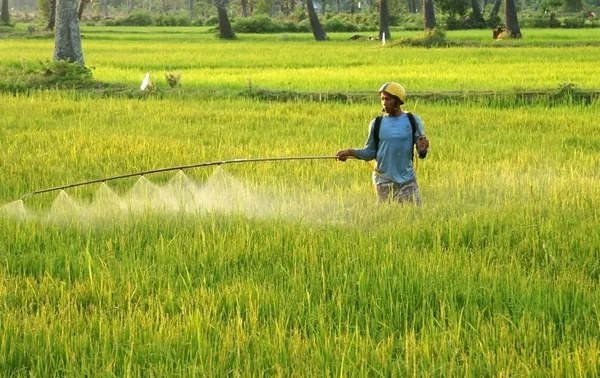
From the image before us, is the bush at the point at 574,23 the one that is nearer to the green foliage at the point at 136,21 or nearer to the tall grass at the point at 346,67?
the tall grass at the point at 346,67

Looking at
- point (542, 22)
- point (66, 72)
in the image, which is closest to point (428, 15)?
point (542, 22)

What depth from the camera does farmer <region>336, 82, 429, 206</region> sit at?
548cm

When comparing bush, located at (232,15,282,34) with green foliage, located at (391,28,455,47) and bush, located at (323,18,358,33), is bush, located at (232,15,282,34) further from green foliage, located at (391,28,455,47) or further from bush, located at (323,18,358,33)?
green foliage, located at (391,28,455,47)

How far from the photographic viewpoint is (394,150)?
5.57 metres

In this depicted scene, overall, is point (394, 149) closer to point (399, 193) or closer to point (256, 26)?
point (399, 193)

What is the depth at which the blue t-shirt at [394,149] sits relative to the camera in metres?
5.53

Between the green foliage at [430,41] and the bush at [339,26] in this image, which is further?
the bush at [339,26]

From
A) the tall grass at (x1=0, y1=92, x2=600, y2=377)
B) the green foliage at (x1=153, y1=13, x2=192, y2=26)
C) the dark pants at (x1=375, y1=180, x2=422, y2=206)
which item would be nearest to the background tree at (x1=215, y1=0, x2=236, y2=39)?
the green foliage at (x1=153, y1=13, x2=192, y2=26)

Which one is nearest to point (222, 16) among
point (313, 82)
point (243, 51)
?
point (243, 51)

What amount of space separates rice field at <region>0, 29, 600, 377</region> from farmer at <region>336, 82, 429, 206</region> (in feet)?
0.57

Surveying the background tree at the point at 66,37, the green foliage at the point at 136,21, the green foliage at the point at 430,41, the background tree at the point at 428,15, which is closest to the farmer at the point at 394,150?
the background tree at the point at 66,37

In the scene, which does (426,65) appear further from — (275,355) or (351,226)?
(275,355)

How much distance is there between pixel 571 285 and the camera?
382 centimetres

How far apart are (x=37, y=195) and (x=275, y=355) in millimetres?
3377
